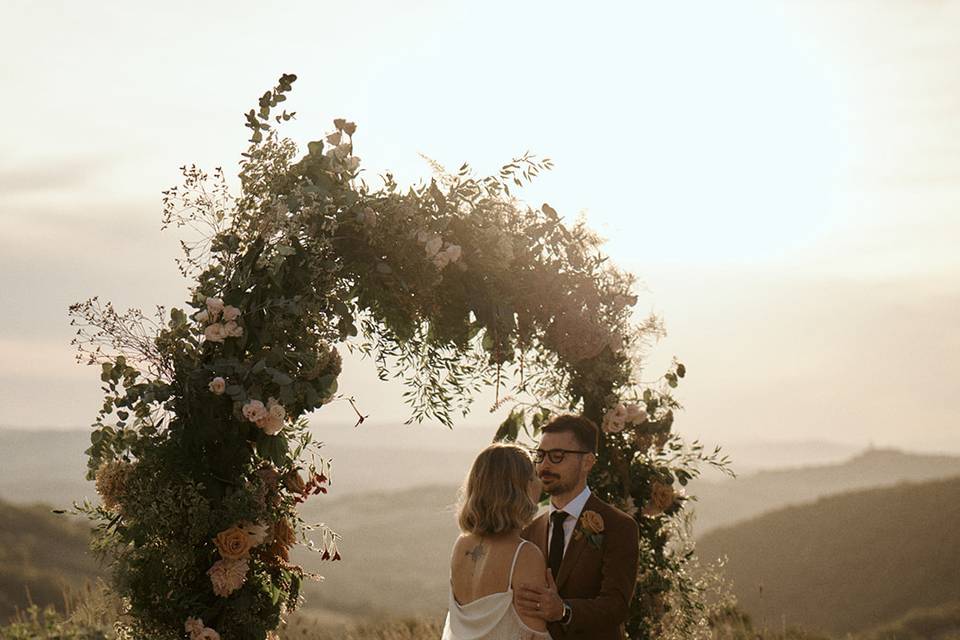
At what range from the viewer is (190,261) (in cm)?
738

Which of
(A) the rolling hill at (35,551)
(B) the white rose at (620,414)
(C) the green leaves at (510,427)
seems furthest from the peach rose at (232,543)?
(A) the rolling hill at (35,551)

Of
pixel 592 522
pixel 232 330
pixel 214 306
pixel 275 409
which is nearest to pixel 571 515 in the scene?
pixel 592 522

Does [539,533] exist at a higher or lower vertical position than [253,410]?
lower

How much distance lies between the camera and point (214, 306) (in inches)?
273

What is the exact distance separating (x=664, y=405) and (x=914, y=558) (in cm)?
2146

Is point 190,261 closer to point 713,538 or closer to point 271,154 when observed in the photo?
point 271,154

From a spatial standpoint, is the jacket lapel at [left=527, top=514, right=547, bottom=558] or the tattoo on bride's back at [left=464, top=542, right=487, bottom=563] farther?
the jacket lapel at [left=527, top=514, right=547, bottom=558]

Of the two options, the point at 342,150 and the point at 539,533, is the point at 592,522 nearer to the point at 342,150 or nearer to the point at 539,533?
the point at 539,533

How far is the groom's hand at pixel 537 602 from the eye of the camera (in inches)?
223

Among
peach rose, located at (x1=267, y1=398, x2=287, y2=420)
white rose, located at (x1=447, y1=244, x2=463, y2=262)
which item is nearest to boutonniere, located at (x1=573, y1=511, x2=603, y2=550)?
peach rose, located at (x1=267, y1=398, x2=287, y2=420)

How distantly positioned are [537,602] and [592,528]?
754 millimetres

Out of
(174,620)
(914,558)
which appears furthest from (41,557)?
(914,558)

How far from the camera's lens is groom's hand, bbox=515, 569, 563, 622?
5.65 meters

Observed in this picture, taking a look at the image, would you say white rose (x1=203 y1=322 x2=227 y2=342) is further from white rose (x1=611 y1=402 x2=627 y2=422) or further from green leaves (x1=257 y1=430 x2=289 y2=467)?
white rose (x1=611 y1=402 x2=627 y2=422)
